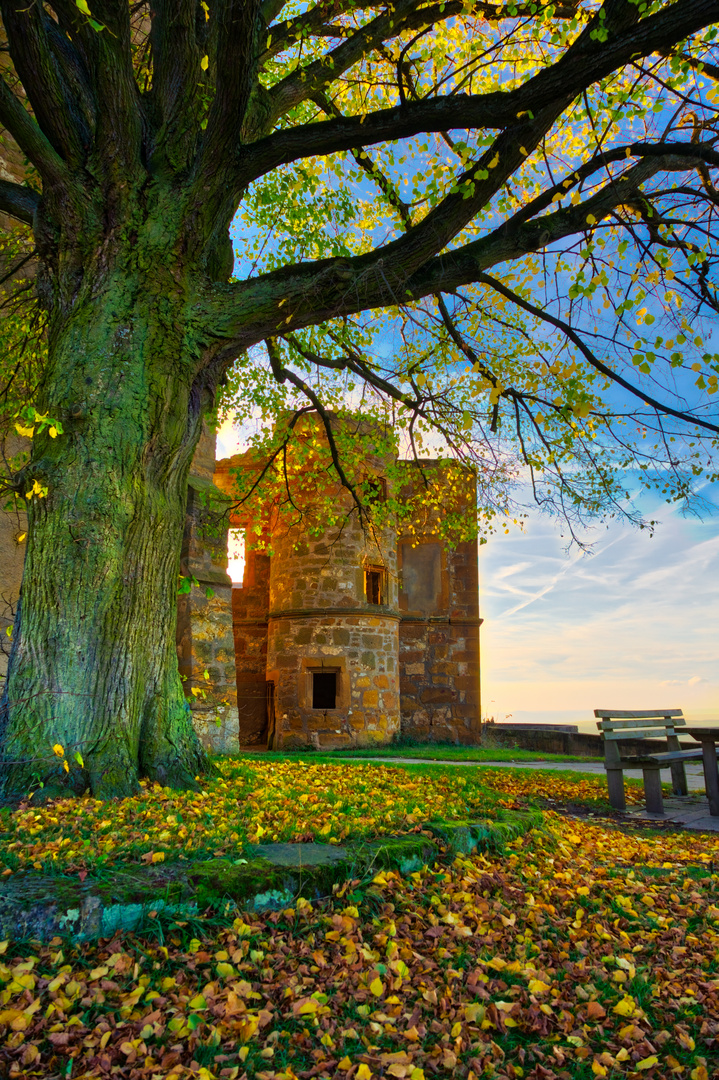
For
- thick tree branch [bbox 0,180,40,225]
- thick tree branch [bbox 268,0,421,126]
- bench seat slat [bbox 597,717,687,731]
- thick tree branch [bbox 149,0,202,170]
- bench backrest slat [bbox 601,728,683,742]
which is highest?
thick tree branch [bbox 268,0,421,126]

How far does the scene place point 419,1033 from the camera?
7.89 ft

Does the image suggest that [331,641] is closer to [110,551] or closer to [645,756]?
[645,756]

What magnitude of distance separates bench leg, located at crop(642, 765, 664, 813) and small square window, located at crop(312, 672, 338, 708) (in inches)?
367

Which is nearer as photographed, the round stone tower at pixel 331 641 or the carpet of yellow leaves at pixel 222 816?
the carpet of yellow leaves at pixel 222 816

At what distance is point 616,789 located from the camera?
6531 mm

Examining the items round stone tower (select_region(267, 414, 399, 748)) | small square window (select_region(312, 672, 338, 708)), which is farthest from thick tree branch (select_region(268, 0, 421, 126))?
small square window (select_region(312, 672, 338, 708))

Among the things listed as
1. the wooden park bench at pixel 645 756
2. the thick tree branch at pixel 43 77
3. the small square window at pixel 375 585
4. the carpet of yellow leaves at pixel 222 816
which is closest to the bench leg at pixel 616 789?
the wooden park bench at pixel 645 756

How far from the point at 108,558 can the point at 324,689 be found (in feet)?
37.6

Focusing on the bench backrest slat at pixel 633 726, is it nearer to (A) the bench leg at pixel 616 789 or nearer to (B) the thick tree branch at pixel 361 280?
(A) the bench leg at pixel 616 789

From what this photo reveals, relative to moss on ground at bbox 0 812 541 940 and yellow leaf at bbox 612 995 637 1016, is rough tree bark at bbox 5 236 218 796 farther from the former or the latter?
yellow leaf at bbox 612 995 637 1016

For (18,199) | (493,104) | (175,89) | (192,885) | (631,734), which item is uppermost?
(175,89)

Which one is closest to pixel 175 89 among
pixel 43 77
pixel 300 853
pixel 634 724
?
pixel 43 77

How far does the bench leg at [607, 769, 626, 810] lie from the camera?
6480 mm

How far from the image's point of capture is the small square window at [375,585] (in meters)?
15.7
